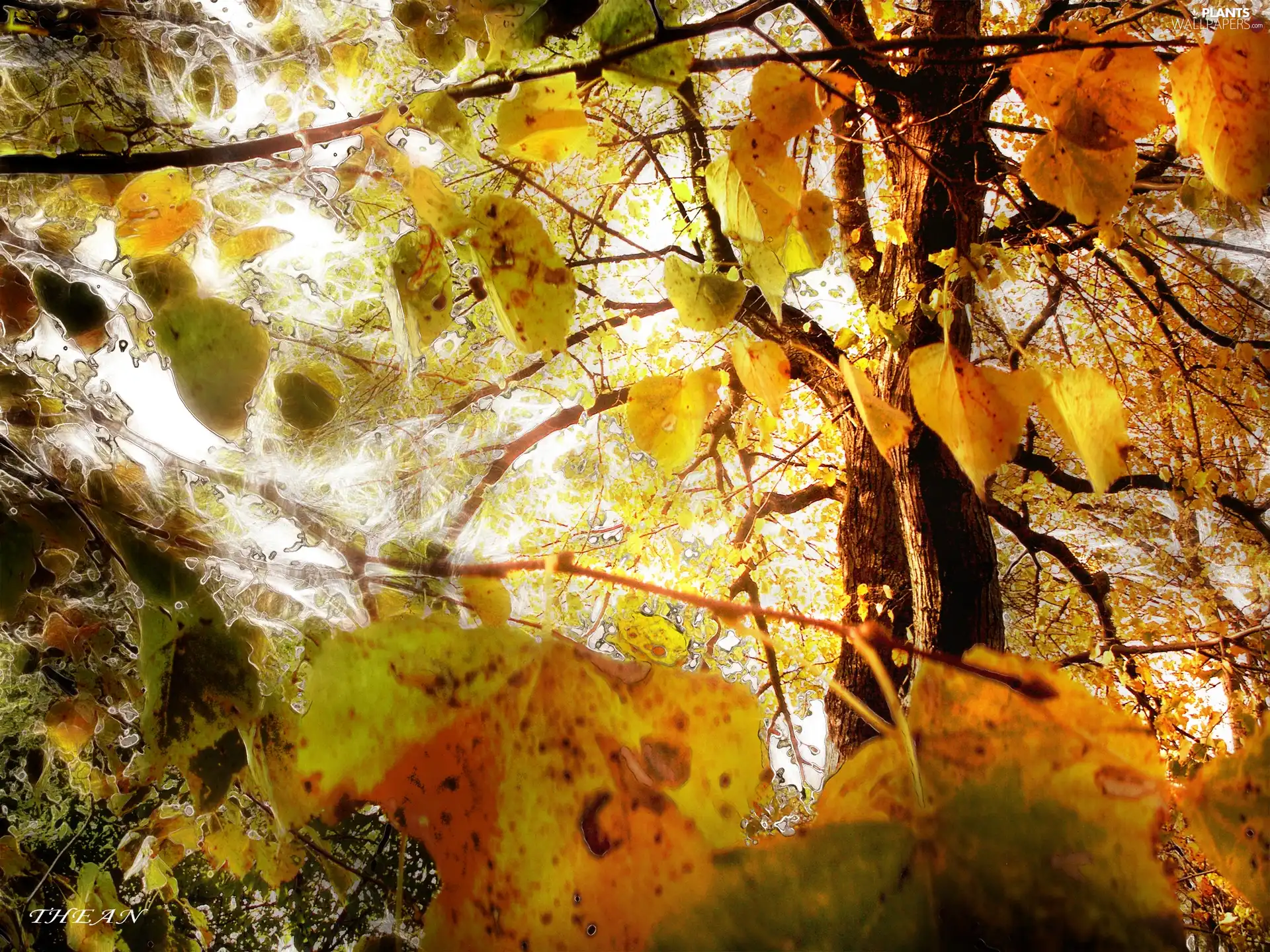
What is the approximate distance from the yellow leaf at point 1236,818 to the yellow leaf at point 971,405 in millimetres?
275

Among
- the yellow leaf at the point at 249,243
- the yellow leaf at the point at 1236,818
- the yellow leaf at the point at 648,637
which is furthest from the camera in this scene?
the yellow leaf at the point at 249,243

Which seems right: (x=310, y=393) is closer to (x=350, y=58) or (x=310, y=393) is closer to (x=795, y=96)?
(x=350, y=58)

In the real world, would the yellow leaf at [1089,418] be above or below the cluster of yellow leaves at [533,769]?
above

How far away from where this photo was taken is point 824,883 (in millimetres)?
579

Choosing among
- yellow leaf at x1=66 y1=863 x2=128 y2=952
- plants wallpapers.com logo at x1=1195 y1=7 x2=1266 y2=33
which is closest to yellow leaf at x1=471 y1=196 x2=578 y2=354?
plants wallpapers.com logo at x1=1195 y1=7 x2=1266 y2=33

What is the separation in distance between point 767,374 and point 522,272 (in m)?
0.25

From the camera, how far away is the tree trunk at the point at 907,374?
0.59 m

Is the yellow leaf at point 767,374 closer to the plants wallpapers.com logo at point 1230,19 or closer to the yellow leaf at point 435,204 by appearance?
the yellow leaf at point 435,204

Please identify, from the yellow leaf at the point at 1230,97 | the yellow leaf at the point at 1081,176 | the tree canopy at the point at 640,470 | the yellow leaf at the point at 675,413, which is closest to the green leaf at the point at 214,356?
the tree canopy at the point at 640,470

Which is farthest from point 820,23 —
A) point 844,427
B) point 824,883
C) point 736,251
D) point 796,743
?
point 824,883

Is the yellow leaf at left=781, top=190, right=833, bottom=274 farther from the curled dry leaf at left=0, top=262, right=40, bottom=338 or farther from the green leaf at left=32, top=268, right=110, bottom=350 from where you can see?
the curled dry leaf at left=0, top=262, right=40, bottom=338

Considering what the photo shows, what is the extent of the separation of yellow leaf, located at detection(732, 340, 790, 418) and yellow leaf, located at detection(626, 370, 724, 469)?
0.10 ft

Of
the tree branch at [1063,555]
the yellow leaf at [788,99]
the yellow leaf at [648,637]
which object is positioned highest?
the yellow leaf at [788,99]

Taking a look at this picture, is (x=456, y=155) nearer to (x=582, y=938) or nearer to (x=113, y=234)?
(x=113, y=234)
